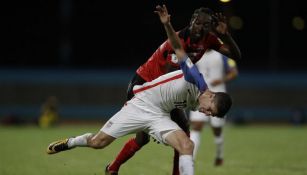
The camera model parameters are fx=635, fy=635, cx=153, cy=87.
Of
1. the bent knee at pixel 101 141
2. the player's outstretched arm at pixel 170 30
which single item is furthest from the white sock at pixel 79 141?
the player's outstretched arm at pixel 170 30

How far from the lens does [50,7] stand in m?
A: 34.4

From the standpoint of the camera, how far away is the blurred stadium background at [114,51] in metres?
30.9

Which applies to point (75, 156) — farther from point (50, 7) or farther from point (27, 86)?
point (50, 7)

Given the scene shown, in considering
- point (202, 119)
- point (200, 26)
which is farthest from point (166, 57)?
point (202, 119)

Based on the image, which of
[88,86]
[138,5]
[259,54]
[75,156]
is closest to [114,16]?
[138,5]

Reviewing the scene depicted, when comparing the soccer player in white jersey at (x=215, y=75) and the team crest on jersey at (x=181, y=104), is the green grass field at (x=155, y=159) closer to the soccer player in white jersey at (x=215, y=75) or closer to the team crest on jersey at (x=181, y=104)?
the soccer player in white jersey at (x=215, y=75)

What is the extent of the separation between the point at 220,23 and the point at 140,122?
1.69 metres

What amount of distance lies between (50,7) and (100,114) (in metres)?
7.43

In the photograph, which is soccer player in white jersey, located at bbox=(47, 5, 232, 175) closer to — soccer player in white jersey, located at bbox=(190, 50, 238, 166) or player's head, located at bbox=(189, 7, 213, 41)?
player's head, located at bbox=(189, 7, 213, 41)

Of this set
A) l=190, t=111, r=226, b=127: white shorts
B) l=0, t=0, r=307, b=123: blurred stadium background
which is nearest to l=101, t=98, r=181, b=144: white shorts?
l=190, t=111, r=226, b=127: white shorts

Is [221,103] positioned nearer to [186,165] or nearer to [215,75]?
[186,165]

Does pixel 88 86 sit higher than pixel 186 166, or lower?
lower

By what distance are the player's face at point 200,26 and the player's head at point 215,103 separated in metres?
1.20

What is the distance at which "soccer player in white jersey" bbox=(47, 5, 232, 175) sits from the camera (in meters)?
7.71
